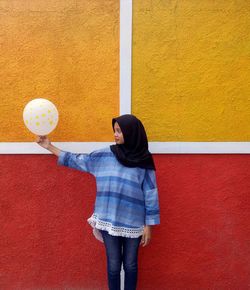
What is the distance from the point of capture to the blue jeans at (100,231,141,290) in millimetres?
2902

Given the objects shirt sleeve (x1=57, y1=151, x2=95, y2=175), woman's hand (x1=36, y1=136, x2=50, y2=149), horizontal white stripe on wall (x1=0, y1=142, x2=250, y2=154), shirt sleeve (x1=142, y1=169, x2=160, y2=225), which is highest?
woman's hand (x1=36, y1=136, x2=50, y2=149)

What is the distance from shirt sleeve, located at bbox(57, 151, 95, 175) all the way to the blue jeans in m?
0.51

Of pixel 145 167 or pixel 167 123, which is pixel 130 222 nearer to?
pixel 145 167

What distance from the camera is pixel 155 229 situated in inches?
135

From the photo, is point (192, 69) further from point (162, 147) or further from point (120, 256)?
point (120, 256)

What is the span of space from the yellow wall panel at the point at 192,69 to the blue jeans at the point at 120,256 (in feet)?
3.08

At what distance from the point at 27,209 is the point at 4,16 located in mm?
1676

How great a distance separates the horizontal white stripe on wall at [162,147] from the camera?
3.31m

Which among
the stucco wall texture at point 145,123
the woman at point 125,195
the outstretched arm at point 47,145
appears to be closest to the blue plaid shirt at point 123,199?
the woman at point 125,195

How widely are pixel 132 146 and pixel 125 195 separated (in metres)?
0.37

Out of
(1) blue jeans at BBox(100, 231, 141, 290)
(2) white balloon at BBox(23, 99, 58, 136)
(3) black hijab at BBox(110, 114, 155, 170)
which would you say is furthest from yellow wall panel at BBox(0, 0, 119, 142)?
(1) blue jeans at BBox(100, 231, 141, 290)

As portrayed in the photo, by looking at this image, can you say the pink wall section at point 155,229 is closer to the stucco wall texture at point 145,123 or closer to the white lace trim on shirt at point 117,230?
the stucco wall texture at point 145,123

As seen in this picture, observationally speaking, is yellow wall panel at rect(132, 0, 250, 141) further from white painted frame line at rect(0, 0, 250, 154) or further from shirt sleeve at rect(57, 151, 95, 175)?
shirt sleeve at rect(57, 151, 95, 175)

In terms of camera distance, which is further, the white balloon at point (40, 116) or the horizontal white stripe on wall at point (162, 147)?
the horizontal white stripe on wall at point (162, 147)
